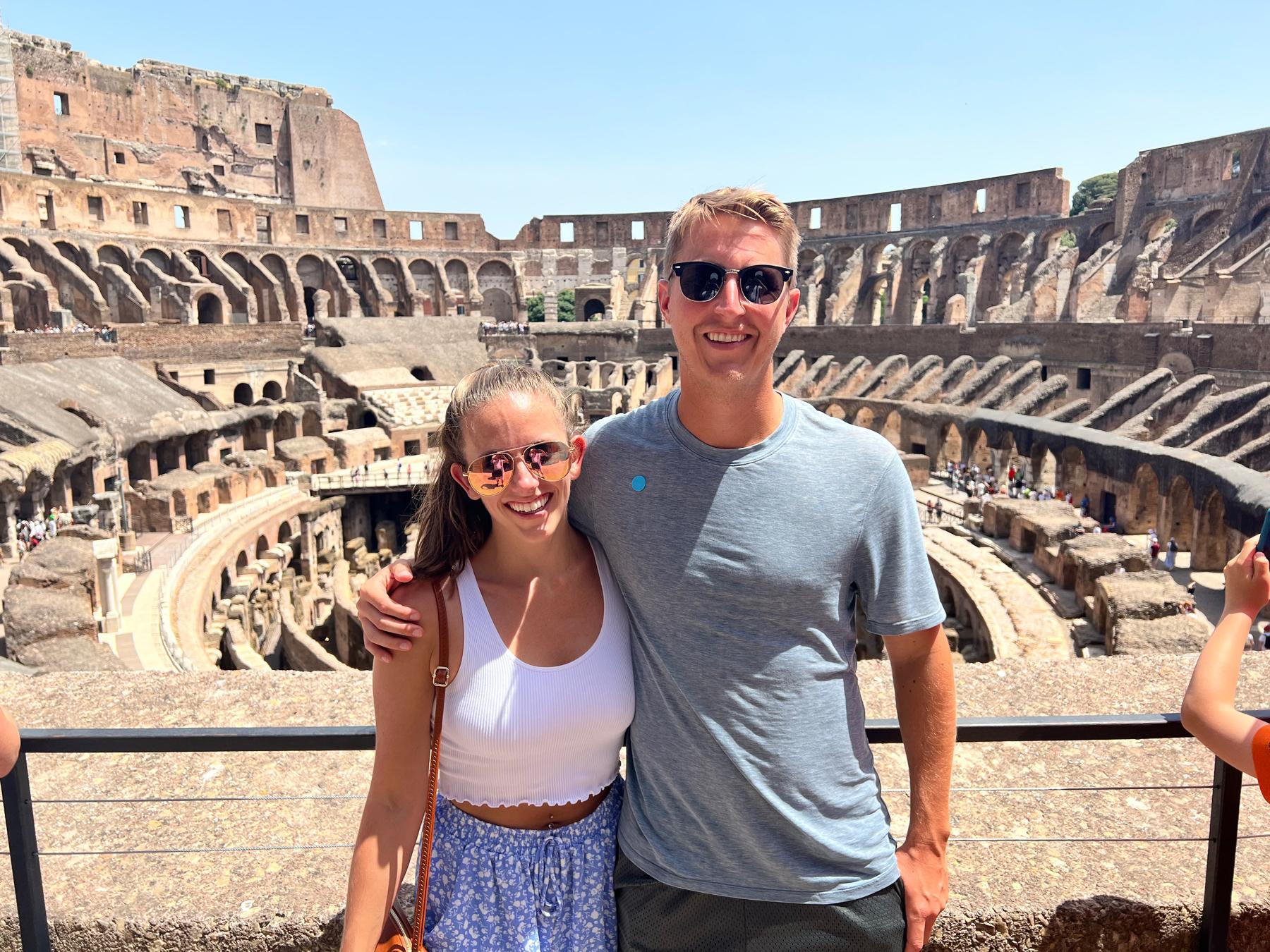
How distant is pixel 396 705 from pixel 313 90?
5618cm

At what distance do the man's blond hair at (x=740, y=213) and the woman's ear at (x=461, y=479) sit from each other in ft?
2.29

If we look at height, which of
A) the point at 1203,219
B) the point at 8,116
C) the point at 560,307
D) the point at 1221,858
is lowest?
the point at 1221,858

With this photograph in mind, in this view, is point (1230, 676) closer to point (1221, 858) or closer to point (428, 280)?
point (1221, 858)

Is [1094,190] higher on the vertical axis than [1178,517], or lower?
higher

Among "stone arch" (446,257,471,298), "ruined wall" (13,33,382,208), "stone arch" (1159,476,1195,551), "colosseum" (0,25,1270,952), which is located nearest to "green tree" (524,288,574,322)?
"colosseum" (0,25,1270,952)

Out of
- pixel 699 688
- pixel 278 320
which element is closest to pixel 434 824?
pixel 699 688

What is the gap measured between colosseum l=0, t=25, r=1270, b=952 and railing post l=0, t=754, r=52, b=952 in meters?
0.04

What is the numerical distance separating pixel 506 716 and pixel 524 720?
4cm

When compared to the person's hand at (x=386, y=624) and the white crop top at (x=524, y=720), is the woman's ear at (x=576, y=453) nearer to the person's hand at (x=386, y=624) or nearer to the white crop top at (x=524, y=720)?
the white crop top at (x=524, y=720)

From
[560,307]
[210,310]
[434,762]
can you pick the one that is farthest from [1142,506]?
[210,310]

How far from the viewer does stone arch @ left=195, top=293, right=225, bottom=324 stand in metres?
37.4

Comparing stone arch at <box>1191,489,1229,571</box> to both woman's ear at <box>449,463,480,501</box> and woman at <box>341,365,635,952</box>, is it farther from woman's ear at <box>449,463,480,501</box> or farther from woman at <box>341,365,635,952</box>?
woman's ear at <box>449,463,480,501</box>

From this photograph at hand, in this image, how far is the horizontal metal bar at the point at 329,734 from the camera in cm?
238

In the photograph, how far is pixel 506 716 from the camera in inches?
79.7
